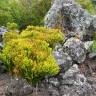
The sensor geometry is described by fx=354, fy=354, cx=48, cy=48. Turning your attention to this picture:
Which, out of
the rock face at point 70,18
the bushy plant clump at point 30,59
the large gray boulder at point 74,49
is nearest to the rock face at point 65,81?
the large gray boulder at point 74,49

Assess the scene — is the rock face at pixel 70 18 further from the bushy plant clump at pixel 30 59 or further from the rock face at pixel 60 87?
the bushy plant clump at pixel 30 59

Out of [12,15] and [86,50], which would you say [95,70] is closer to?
[86,50]

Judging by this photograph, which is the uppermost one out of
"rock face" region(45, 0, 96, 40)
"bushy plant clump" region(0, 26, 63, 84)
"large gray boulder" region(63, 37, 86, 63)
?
"rock face" region(45, 0, 96, 40)

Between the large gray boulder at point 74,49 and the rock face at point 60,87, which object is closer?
the rock face at point 60,87

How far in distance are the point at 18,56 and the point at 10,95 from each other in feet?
6.36

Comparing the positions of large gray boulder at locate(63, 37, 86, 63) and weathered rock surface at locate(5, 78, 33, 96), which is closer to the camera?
weathered rock surface at locate(5, 78, 33, 96)

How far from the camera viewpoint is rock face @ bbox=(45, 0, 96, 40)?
1834 centimetres

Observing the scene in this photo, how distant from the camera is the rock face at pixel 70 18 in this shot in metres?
18.3

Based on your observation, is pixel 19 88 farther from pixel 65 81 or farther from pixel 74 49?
pixel 74 49

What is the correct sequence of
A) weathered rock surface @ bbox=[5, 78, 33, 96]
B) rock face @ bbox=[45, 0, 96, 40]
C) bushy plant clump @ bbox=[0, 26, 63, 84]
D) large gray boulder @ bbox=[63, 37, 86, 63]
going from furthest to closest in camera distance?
rock face @ bbox=[45, 0, 96, 40], large gray boulder @ bbox=[63, 37, 86, 63], weathered rock surface @ bbox=[5, 78, 33, 96], bushy plant clump @ bbox=[0, 26, 63, 84]

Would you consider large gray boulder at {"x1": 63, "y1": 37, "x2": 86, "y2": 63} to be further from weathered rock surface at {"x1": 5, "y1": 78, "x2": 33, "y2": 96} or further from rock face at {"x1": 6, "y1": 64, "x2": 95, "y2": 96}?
weathered rock surface at {"x1": 5, "y1": 78, "x2": 33, "y2": 96}

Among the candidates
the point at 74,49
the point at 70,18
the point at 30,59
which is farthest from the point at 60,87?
the point at 70,18

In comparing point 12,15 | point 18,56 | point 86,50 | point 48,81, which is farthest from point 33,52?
point 12,15

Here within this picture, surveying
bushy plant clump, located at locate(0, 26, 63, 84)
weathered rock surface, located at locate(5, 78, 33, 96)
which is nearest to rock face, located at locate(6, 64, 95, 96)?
weathered rock surface, located at locate(5, 78, 33, 96)
